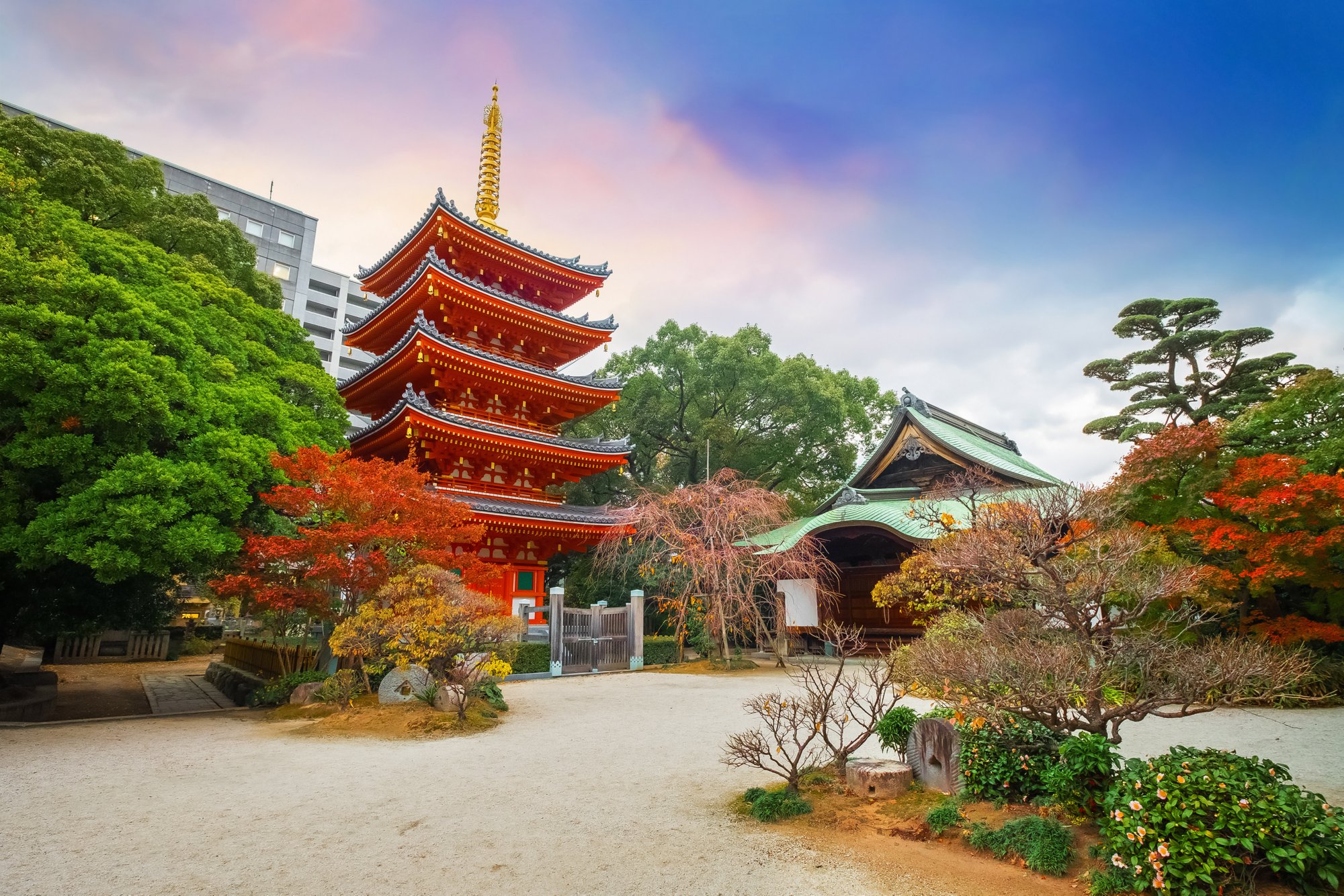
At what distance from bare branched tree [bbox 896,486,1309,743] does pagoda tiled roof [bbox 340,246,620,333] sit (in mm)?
15116

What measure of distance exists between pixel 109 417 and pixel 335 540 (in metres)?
3.29

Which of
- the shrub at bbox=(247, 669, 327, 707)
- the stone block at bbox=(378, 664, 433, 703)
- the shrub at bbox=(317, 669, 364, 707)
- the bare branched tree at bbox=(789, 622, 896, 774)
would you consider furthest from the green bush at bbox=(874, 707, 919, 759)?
the shrub at bbox=(247, 669, 327, 707)

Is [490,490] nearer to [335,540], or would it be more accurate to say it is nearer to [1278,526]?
[335,540]

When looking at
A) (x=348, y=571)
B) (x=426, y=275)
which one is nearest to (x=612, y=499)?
(x=426, y=275)

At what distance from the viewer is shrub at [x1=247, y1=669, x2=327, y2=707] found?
11148 mm

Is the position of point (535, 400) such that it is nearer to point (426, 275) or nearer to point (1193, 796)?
point (426, 275)

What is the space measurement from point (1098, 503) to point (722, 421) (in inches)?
761

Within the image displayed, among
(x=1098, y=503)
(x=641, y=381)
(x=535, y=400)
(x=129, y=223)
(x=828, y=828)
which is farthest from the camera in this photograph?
(x=641, y=381)

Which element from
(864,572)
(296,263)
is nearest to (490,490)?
(864,572)

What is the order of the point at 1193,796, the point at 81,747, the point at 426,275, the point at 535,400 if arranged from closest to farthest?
the point at 1193,796 < the point at 81,747 < the point at 426,275 < the point at 535,400

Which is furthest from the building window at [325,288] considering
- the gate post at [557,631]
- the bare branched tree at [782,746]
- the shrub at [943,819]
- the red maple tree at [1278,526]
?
the shrub at [943,819]

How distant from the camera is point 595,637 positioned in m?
16.4

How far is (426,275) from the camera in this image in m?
17.4

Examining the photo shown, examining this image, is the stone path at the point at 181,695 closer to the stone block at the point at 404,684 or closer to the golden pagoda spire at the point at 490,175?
the stone block at the point at 404,684
